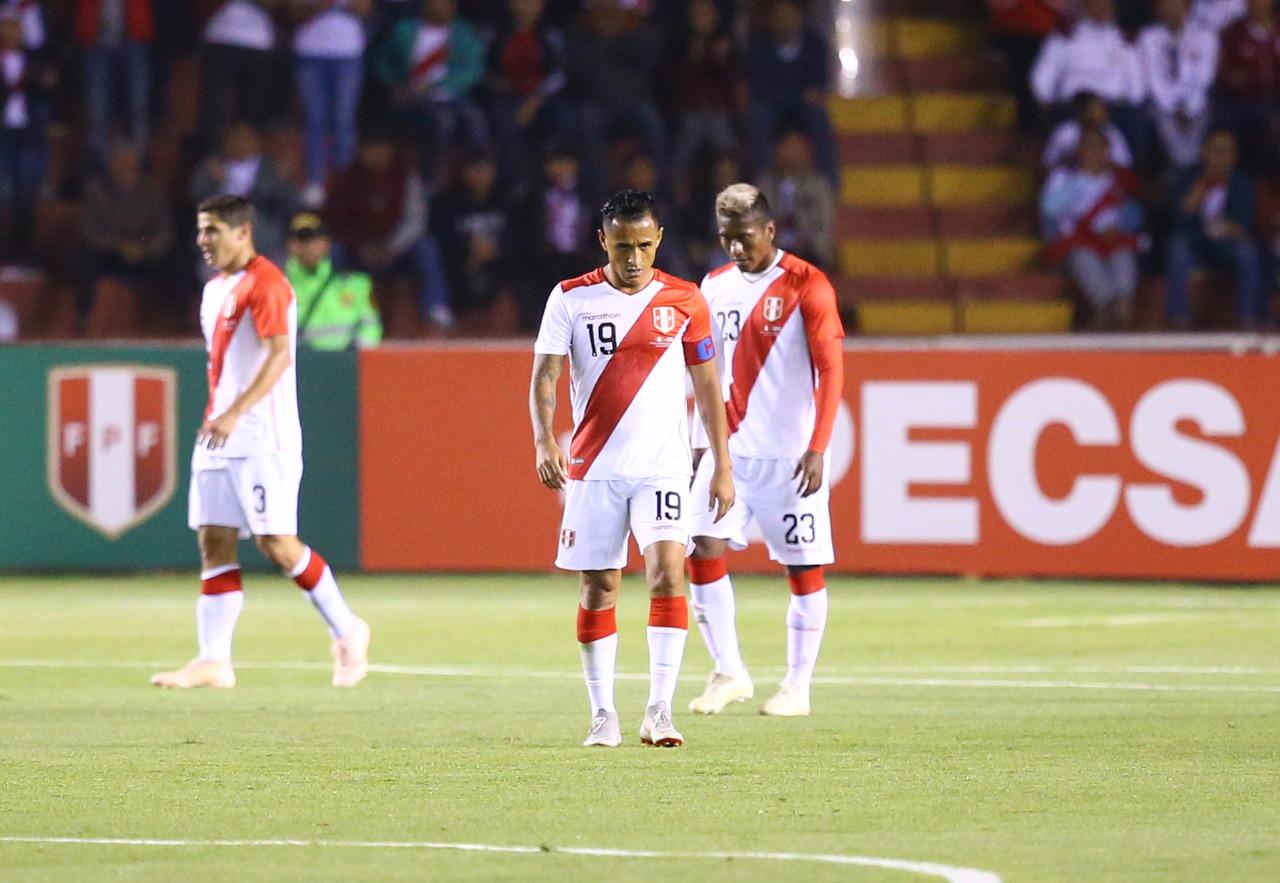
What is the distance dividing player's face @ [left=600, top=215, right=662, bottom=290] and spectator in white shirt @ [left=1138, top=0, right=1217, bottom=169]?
13.5 m

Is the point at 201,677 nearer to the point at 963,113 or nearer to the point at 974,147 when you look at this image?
the point at 974,147

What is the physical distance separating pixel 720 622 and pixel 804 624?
0.35 metres

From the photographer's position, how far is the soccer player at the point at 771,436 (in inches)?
404

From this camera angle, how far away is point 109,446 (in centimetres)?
1689

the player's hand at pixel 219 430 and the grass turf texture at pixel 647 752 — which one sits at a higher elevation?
the player's hand at pixel 219 430

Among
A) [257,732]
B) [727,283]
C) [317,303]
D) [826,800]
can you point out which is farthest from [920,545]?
[826,800]

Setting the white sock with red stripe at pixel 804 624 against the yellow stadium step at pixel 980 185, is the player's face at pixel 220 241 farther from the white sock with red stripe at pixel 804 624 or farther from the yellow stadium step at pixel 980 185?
the yellow stadium step at pixel 980 185

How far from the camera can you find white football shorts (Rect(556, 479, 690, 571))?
9.01m

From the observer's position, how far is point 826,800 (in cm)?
772

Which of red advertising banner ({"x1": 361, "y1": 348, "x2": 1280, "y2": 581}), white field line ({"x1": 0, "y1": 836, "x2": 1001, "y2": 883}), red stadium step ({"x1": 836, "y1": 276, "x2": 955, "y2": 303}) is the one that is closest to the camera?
white field line ({"x1": 0, "y1": 836, "x2": 1001, "y2": 883})

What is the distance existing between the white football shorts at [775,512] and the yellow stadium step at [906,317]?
10.4 metres

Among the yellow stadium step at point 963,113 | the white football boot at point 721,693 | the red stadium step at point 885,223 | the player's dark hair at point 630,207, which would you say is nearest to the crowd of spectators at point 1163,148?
the yellow stadium step at point 963,113

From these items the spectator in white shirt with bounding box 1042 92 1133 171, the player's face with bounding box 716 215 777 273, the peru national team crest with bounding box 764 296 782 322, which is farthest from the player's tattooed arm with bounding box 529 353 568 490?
the spectator in white shirt with bounding box 1042 92 1133 171

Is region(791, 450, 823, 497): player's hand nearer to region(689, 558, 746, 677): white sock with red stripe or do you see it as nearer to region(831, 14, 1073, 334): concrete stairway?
region(689, 558, 746, 677): white sock with red stripe
